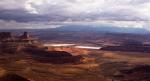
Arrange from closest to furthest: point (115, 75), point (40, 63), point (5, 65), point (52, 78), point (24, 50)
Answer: point (52, 78) → point (115, 75) → point (5, 65) → point (40, 63) → point (24, 50)

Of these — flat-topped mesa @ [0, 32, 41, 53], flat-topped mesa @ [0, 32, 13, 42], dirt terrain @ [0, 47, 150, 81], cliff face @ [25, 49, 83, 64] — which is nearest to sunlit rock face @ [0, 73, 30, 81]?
dirt terrain @ [0, 47, 150, 81]

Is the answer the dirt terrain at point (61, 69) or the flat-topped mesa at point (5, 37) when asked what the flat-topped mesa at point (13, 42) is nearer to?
the flat-topped mesa at point (5, 37)

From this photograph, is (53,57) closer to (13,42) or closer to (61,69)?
(61,69)

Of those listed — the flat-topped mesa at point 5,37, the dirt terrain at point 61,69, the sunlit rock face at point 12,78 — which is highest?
the flat-topped mesa at point 5,37

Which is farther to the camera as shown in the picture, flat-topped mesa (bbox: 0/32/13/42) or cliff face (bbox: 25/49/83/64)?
flat-topped mesa (bbox: 0/32/13/42)

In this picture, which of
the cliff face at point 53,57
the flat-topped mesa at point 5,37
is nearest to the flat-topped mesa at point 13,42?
the flat-topped mesa at point 5,37

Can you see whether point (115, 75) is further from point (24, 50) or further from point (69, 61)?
point (24, 50)

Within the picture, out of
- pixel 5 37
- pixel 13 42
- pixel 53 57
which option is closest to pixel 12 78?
pixel 53 57

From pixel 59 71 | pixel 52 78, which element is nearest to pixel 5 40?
pixel 59 71

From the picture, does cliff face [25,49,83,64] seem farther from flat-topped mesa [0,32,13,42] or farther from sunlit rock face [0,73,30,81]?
sunlit rock face [0,73,30,81]

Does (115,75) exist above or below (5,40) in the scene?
below

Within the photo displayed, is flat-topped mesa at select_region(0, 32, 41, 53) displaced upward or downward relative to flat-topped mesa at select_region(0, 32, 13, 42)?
downward
